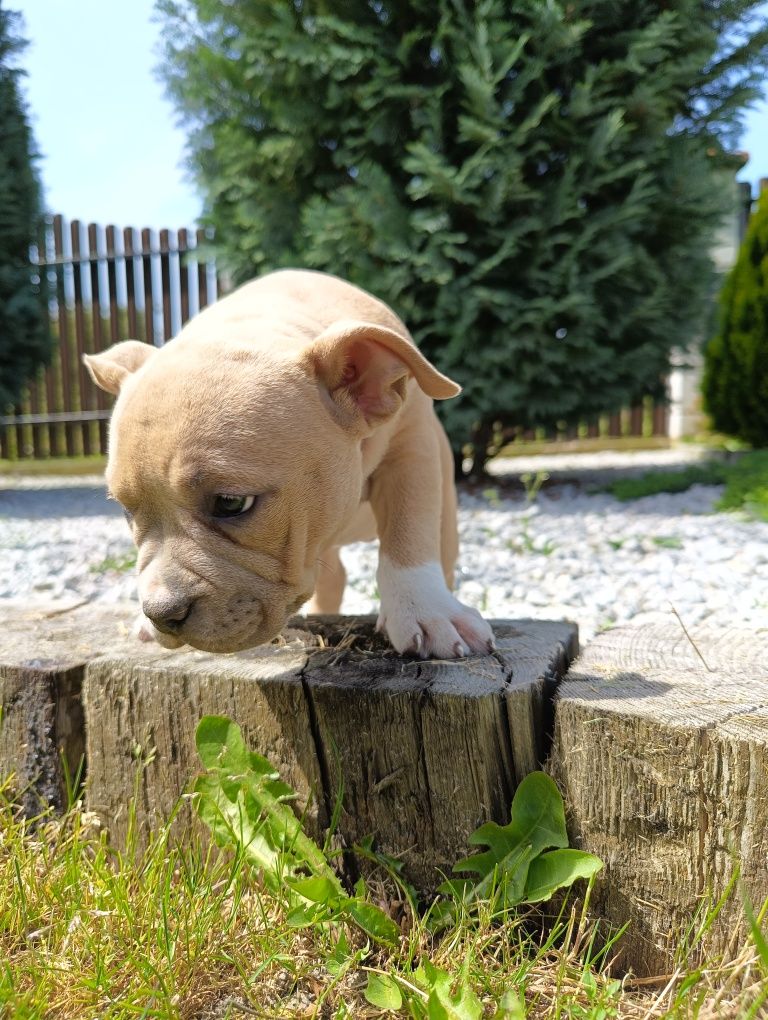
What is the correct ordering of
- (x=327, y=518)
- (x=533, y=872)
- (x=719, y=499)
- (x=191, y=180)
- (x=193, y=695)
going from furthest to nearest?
(x=191, y=180) → (x=719, y=499) → (x=193, y=695) → (x=327, y=518) → (x=533, y=872)

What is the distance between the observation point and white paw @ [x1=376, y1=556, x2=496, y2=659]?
1850 millimetres

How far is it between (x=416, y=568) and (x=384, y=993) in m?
0.92

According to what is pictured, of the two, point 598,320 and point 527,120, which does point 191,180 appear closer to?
point 527,120

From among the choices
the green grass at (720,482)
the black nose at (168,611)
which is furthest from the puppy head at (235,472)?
the green grass at (720,482)

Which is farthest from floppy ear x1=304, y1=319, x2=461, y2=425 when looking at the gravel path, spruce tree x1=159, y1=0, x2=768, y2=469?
A: spruce tree x1=159, y1=0, x2=768, y2=469

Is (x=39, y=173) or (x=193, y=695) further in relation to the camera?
(x=39, y=173)

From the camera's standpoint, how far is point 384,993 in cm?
133

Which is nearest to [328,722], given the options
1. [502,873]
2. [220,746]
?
[220,746]

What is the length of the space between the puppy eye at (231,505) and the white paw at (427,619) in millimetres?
532

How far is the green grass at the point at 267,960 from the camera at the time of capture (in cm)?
130

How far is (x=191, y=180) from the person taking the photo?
7.11m

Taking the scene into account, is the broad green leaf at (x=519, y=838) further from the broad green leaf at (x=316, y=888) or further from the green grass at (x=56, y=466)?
the green grass at (x=56, y=466)

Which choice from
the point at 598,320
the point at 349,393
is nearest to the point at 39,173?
the point at 598,320

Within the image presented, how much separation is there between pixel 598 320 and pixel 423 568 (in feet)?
15.4
